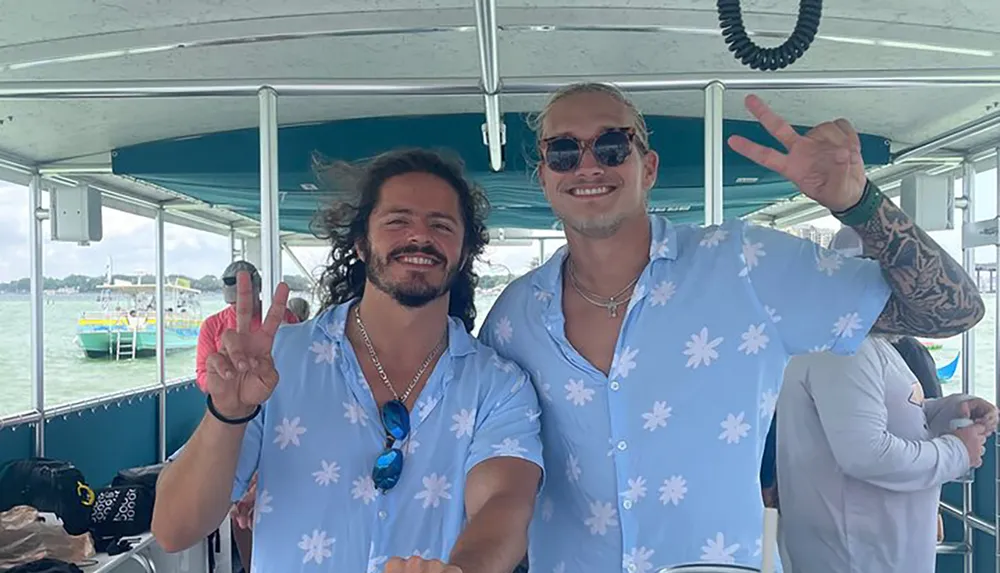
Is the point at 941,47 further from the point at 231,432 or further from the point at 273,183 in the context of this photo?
the point at 231,432

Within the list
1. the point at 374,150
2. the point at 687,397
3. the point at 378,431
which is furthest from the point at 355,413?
the point at 374,150

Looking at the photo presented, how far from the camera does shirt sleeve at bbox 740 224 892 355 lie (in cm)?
132

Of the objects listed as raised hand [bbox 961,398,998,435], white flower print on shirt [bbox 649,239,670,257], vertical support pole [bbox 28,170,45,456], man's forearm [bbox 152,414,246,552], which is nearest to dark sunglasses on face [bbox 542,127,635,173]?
white flower print on shirt [bbox 649,239,670,257]

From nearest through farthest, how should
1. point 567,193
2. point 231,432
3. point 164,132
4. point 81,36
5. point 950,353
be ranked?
1. point 231,432
2. point 567,193
3. point 81,36
4. point 164,132
5. point 950,353

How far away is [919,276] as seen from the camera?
125cm

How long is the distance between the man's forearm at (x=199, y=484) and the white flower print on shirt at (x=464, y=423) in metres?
0.35

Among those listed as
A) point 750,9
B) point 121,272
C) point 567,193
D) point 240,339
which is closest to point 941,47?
point 750,9

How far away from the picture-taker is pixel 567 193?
4.65 feet

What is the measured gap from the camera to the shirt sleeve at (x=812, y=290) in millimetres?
1317

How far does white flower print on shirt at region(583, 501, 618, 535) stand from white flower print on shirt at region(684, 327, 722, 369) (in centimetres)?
28

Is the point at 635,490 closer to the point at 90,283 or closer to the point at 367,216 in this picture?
the point at 367,216

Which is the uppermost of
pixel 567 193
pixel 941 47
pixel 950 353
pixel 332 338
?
pixel 941 47

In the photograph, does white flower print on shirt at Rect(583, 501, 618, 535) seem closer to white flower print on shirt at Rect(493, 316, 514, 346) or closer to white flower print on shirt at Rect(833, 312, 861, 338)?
white flower print on shirt at Rect(493, 316, 514, 346)

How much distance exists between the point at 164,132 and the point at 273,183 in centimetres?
171
